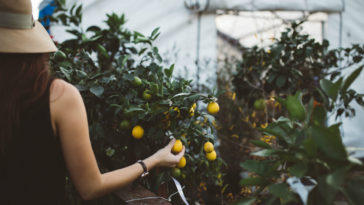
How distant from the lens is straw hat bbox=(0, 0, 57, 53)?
31.7 inches

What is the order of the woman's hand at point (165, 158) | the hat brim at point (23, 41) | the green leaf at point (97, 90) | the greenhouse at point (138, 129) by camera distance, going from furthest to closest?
the green leaf at point (97, 90)
the woman's hand at point (165, 158)
the hat brim at point (23, 41)
the greenhouse at point (138, 129)

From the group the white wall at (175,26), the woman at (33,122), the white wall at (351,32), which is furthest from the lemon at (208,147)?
the white wall at (351,32)

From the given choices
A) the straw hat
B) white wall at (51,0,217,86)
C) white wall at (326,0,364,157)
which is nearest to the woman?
the straw hat

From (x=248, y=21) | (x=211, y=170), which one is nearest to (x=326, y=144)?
(x=211, y=170)

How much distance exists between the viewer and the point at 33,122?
2.69 ft

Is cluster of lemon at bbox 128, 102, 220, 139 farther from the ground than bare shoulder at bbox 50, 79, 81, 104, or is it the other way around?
bare shoulder at bbox 50, 79, 81, 104

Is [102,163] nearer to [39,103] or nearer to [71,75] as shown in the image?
[71,75]

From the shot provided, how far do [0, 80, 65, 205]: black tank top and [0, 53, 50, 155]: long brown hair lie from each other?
0.02 metres

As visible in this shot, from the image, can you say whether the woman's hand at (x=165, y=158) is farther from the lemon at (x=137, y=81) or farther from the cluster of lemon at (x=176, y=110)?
the lemon at (x=137, y=81)

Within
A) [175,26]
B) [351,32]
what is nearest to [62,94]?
[175,26]

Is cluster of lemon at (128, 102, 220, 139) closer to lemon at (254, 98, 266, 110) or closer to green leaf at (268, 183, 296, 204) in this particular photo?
green leaf at (268, 183, 296, 204)

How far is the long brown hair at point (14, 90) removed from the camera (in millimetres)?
802

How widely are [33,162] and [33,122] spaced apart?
0.42 feet

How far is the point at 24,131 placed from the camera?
0.83m
